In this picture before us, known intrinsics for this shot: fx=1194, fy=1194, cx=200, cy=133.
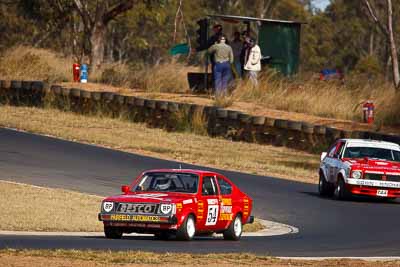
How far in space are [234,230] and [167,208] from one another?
185cm

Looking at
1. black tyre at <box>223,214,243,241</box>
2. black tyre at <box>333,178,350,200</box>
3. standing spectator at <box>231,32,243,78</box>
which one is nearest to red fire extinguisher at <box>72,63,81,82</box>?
standing spectator at <box>231,32,243,78</box>

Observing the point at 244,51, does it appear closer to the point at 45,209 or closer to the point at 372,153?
the point at 372,153

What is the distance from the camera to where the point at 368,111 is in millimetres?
35531

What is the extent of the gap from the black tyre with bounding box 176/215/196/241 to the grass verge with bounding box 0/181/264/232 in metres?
1.99

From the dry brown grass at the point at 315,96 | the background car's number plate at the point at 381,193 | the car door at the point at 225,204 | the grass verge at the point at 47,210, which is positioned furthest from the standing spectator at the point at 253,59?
the car door at the point at 225,204

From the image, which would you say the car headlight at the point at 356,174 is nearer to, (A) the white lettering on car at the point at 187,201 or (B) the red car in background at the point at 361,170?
(B) the red car in background at the point at 361,170

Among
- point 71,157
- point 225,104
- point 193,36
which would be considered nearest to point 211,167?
point 71,157

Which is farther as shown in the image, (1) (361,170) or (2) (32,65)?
(2) (32,65)

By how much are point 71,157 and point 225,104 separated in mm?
9918

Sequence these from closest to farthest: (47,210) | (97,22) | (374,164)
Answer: (47,210)
(374,164)
(97,22)

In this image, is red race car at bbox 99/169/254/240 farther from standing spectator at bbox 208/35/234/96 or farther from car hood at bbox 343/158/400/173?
standing spectator at bbox 208/35/234/96

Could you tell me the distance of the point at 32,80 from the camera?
1689 inches

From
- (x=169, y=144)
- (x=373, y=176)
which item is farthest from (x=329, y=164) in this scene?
(x=169, y=144)

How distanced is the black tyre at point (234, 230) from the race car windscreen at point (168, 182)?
0.90 m
